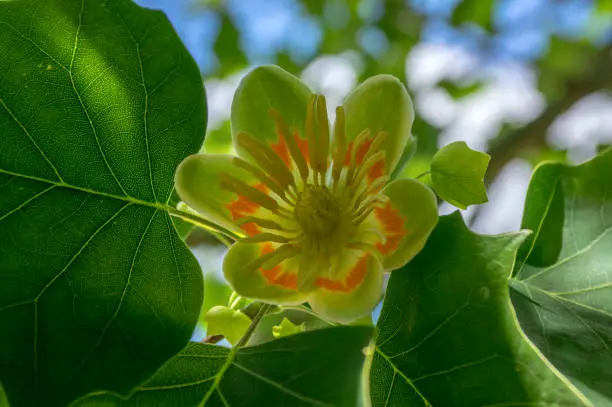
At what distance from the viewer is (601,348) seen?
1.26 metres

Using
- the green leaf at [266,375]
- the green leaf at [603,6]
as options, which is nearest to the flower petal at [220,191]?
the green leaf at [266,375]

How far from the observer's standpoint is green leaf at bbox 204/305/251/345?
131 centimetres

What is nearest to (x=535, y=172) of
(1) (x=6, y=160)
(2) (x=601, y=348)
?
(2) (x=601, y=348)

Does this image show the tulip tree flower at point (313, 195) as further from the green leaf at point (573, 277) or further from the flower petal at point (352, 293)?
the green leaf at point (573, 277)

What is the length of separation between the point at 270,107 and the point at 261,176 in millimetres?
145

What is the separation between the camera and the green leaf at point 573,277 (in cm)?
125

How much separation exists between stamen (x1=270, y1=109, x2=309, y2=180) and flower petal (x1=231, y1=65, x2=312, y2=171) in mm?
12

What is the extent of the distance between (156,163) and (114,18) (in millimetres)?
273

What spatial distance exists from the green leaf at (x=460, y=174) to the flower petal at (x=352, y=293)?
21 cm

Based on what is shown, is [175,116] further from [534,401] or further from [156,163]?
[534,401]

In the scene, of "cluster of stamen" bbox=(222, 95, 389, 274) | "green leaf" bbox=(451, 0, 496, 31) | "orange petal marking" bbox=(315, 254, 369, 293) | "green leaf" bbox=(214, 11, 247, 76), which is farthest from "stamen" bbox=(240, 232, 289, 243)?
"green leaf" bbox=(214, 11, 247, 76)

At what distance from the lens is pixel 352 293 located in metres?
1.15

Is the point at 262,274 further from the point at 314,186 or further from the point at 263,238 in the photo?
the point at 314,186

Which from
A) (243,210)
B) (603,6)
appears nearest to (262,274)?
(243,210)
